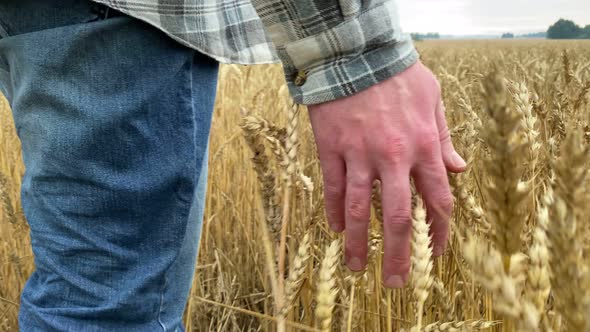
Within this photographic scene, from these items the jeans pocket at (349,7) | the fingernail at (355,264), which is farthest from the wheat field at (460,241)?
the jeans pocket at (349,7)

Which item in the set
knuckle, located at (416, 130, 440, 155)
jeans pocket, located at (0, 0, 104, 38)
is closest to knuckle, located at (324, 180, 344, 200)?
knuckle, located at (416, 130, 440, 155)

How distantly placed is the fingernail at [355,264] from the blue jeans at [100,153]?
0.27 metres

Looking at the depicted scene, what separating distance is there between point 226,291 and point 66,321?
76 cm

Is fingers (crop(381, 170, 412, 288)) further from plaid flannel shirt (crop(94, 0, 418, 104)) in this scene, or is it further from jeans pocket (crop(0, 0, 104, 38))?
jeans pocket (crop(0, 0, 104, 38))

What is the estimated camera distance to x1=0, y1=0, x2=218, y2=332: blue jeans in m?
0.72

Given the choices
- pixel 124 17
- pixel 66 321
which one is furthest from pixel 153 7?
pixel 66 321

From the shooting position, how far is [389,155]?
23.3 inches

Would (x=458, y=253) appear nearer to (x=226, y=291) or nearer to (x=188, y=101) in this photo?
(x=188, y=101)

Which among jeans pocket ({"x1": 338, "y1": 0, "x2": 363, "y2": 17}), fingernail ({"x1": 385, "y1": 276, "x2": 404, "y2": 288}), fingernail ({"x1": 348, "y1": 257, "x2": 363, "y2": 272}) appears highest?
jeans pocket ({"x1": 338, "y1": 0, "x2": 363, "y2": 17})

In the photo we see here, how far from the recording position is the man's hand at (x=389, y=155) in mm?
596

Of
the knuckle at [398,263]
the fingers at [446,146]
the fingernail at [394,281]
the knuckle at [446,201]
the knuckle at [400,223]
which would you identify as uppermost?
the fingers at [446,146]

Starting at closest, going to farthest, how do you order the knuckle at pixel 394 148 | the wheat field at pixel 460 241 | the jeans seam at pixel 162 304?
the wheat field at pixel 460 241
the knuckle at pixel 394 148
the jeans seam at pixel 162 304

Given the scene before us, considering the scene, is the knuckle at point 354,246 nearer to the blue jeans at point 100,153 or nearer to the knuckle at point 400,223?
the knuckle at point 400,223

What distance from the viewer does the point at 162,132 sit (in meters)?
0.78
